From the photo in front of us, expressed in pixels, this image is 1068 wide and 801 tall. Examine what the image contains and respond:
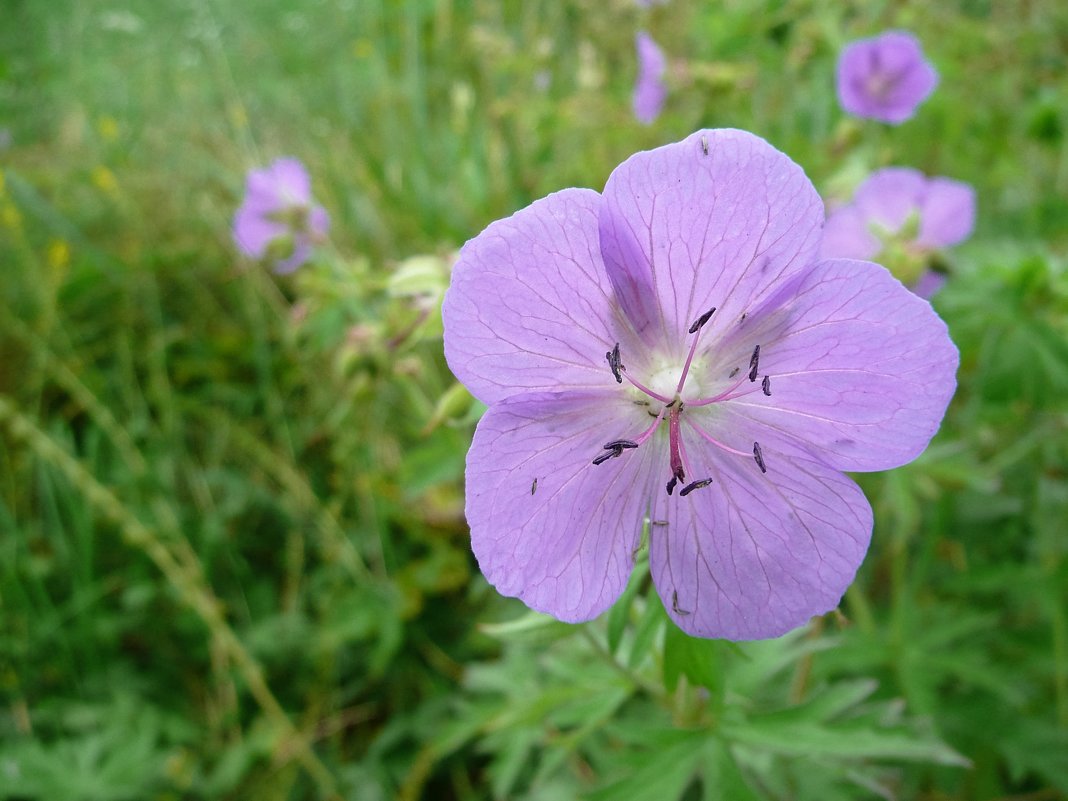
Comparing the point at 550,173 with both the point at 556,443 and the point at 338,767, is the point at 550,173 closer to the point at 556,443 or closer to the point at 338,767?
the point at 338,767

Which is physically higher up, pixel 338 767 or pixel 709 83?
pixel 709 83

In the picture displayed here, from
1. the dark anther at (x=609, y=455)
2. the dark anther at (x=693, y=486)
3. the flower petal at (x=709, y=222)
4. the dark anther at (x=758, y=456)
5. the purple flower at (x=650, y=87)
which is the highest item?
the flower petal at (x=709, y=222)

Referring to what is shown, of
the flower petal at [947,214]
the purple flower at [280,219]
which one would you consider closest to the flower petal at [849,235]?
the flower petal at [947,214]

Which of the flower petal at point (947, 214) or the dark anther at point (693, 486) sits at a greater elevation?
the dark anther at point (693, 486)

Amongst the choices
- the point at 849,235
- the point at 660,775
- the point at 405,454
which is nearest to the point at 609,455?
the point at 660,775

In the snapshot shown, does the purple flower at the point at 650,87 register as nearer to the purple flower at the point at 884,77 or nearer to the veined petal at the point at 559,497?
the purple flower at the point at 884,77

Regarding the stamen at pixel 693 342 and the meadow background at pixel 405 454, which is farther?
the meadow background at pixel 405 454

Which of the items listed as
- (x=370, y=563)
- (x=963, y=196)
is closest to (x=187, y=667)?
(x=370, y=563)
